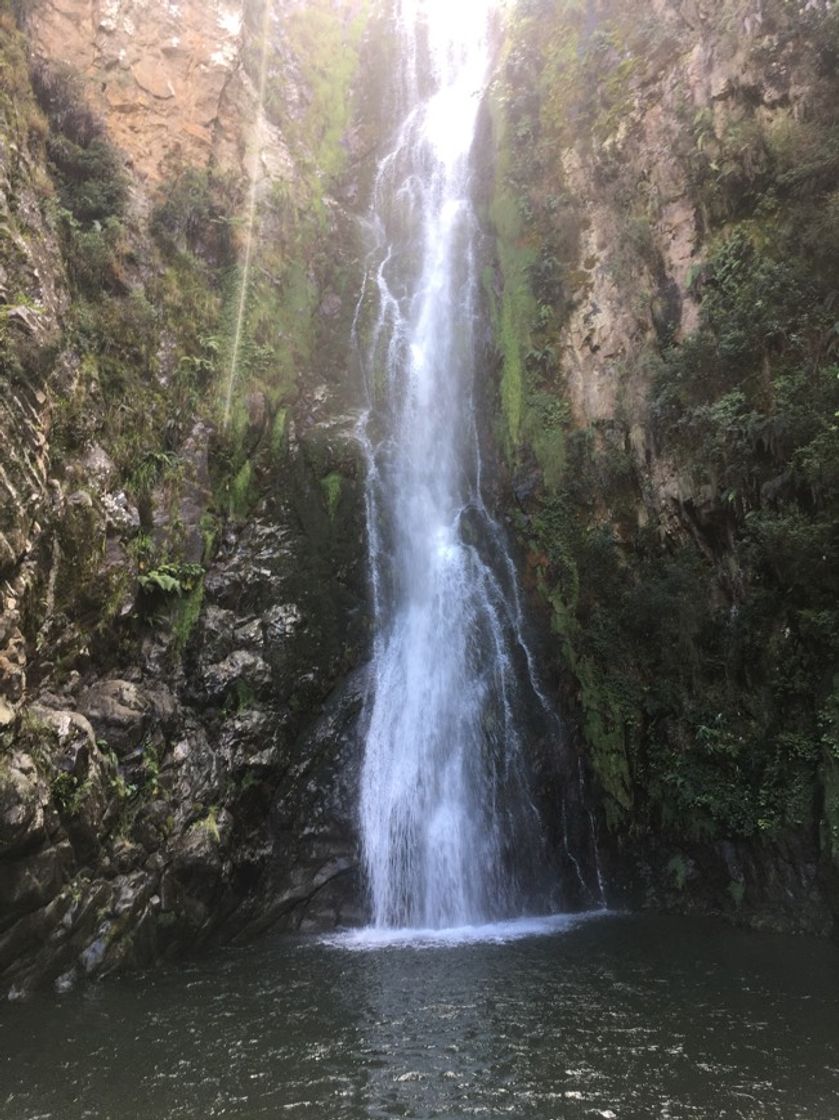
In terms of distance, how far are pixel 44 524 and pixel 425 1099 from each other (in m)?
Answer: 7.76

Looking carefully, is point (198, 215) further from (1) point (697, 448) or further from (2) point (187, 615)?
(1) point (697, 448)

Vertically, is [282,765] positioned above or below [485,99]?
below

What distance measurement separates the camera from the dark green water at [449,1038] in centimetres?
545

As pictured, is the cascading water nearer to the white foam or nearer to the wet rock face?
the white foam

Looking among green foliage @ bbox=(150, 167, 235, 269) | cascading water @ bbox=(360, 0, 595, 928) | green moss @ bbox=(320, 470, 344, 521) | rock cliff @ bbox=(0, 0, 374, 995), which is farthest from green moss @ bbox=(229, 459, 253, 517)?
green foliage @ bbox=(150, 167, 235, 269)

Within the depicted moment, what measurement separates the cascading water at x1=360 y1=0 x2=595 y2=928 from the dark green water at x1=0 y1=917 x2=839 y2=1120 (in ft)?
7.09

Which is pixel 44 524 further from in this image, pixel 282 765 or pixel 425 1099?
pixel 425 1099

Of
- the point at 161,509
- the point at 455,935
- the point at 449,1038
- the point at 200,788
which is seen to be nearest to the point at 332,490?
the point at 161,509

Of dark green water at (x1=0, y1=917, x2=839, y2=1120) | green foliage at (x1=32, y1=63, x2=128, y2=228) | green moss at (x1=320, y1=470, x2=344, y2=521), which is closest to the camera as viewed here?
dark green water at (x1=0, y1=917, x2=839, y2=1120)

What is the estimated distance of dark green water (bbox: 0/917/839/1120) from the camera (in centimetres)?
545

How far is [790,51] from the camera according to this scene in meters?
12.9

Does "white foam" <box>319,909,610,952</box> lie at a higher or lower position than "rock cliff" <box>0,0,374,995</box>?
lower

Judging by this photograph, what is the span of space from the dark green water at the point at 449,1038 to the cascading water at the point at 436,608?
2160 millimetres

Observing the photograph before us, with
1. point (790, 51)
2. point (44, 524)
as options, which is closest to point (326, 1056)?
point (44, 524)
